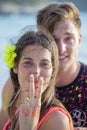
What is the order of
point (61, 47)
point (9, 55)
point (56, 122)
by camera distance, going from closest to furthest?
1. point (56, 122)
2. point (9, 55)
3. point (61, 47)

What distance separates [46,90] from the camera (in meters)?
2.88

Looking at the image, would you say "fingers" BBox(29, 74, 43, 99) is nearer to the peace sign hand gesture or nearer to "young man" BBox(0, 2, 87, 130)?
the peace sign hand gesture

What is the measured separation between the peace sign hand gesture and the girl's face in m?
0.10

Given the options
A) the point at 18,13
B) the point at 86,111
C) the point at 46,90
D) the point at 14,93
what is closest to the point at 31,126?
the point at 46,90

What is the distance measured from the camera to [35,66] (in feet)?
9.19

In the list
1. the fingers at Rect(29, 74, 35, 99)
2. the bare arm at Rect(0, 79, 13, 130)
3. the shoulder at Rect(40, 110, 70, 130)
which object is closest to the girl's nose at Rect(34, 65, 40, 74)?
the fingers at Rect(29, 74, 35, 99)

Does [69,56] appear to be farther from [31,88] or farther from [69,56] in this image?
[31,88]

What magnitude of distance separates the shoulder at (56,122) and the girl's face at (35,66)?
15 cm

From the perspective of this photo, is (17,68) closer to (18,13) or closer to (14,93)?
(14,93)

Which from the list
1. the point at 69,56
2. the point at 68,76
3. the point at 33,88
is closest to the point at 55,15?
the point at 69,56

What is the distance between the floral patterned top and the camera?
3.37m

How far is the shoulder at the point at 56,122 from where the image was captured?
8.98ft

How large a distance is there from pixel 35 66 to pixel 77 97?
72 cm

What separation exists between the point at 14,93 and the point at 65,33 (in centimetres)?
52
